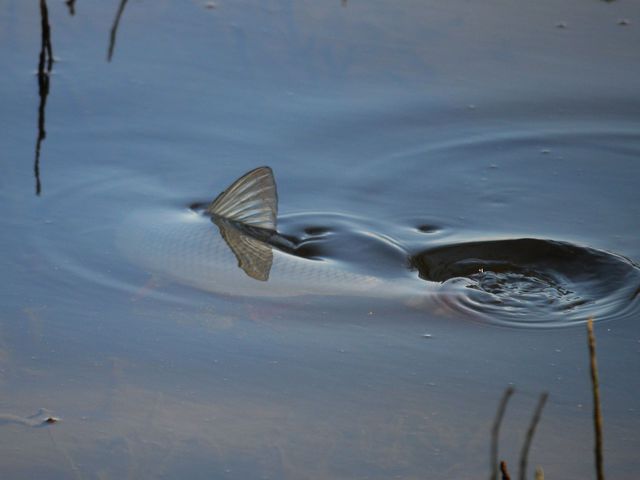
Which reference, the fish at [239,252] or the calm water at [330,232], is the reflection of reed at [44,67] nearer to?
the calm water at [330,232]

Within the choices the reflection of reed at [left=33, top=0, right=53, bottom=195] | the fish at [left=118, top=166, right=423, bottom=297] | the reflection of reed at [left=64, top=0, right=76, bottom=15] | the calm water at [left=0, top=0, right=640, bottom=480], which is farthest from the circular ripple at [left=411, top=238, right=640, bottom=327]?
the reflection of reed at [left=64, top=0, right=76, bottom=15]

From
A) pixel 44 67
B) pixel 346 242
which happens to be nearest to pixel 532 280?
pixel 346 242

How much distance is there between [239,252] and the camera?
12.4ft

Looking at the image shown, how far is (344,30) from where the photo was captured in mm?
5227

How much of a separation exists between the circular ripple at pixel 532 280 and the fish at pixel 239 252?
23 centimetres

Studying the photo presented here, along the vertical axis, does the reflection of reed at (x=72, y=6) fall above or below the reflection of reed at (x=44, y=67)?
above

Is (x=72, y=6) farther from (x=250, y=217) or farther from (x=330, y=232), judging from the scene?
(x=330, y=232)

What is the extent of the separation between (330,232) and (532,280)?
722 mm

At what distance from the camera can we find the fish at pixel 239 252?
139 inches

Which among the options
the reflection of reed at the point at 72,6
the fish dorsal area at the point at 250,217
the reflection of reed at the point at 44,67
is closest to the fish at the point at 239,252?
the fish dorsal area at the point at 250,217

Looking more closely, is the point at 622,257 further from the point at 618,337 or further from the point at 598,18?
the point at 598,18

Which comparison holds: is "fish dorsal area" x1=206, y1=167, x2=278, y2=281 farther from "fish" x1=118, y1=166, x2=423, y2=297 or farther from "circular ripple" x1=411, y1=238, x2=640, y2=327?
"circular ripple" x1=411, y1=238, x2=640, y2=327

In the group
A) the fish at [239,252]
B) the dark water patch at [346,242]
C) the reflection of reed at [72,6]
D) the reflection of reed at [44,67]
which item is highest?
the reflection of reed at [72,6]

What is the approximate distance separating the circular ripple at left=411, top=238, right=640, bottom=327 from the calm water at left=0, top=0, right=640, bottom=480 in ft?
0.03
